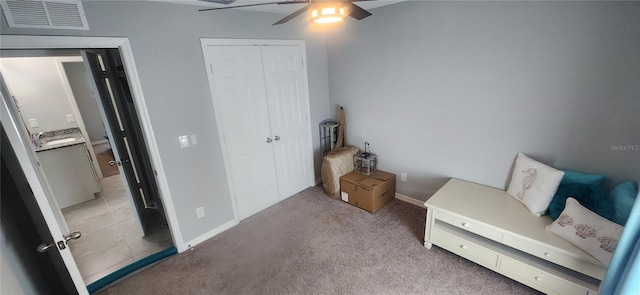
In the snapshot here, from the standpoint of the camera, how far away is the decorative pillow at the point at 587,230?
4.87 feet

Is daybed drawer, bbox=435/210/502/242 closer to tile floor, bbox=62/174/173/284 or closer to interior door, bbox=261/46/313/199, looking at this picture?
interior door, bbox=261/46/313/199

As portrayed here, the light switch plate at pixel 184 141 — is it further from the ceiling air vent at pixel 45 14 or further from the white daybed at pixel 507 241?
the white daybed at pixel 507 241

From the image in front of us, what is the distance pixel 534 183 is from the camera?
6.61 ft

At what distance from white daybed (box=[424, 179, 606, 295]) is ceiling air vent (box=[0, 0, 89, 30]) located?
311 cm

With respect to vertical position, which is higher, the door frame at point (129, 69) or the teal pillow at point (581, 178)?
the door frame at point (129, 69)

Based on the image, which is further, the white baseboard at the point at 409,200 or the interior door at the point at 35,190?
the white baseboard at the point at 409,200

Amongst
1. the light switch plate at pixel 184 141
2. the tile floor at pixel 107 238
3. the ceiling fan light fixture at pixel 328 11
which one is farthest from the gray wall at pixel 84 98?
the ceiling fan light fixture at pixel 328 11

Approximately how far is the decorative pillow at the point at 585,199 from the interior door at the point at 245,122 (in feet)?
9.12

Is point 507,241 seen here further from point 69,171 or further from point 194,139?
point 69,171

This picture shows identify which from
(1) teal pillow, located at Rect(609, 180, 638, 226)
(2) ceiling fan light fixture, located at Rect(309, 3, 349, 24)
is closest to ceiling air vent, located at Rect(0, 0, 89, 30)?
(2) ceiling fan light fixture, located at Rect(309, 3, 349, 24)

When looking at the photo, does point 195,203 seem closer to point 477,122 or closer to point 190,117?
point 190,117

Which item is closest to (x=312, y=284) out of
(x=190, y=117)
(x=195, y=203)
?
(x=195, y=203)

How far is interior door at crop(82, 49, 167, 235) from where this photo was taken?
245 centimetres

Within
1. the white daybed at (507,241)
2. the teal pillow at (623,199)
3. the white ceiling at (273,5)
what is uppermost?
the white ceiling at (273,5)
